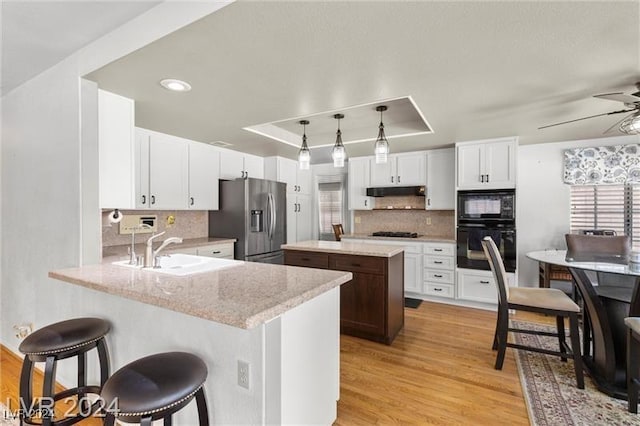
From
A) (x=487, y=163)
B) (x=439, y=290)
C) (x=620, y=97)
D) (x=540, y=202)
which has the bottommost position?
(x=439, y=290)

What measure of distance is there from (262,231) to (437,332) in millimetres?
2609

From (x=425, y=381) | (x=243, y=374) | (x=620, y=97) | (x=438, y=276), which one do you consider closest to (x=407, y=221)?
(x=438, y=276)

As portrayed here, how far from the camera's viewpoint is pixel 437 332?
3.10 metres

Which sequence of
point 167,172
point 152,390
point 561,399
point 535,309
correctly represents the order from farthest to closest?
point 167,172, point 535,309, point 561,399, point 152,390

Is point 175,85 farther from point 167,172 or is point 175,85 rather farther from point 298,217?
point 298,217

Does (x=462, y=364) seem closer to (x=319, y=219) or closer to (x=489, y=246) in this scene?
(x=489, y=246)

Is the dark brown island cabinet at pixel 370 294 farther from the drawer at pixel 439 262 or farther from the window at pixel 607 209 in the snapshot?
the window at pixel 607 209

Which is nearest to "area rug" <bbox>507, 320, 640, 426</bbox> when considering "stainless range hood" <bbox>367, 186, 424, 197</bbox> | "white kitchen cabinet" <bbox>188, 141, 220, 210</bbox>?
"stainless range hood" <bbox>367, 186, 424, 197</bbox>

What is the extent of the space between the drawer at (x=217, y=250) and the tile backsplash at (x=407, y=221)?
2310mm

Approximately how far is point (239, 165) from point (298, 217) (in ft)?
4.68

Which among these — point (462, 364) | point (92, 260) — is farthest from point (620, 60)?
point (92, 260)

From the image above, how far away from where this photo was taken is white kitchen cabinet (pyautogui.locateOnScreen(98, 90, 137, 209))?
2.15m

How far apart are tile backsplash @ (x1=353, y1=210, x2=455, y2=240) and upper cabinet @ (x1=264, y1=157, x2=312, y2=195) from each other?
1119mm

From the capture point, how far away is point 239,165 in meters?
4.60
